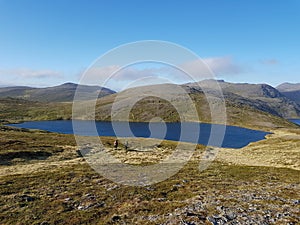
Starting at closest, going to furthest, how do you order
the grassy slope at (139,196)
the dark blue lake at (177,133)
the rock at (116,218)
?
the rock at (116,218), the grassy slope at (139,196), the dark blue lake at (177,133)

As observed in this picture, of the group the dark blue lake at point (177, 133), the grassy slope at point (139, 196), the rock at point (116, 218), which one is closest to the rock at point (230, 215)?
the grassy slope at point (139, 196)

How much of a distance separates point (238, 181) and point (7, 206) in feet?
85.2

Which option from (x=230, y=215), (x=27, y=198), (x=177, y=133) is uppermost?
(x=230, y=215)

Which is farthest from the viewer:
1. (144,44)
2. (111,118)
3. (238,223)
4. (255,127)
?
(111,118)

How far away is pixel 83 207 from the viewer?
2231 cm

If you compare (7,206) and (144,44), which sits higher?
(144,44)

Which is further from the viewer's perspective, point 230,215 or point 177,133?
point 177,133

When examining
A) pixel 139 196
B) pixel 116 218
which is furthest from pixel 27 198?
pixel 139 196

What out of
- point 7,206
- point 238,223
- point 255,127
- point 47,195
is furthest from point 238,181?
point 255,127

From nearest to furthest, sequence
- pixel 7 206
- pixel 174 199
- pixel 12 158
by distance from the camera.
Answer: pixel 7 206 → pixel 174 199 → pixel 12 158

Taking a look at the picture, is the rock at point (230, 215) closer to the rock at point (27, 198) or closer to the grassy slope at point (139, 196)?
the grassy slope at point (139, 196)

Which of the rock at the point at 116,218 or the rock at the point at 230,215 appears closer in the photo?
the rock at the point at 116,218

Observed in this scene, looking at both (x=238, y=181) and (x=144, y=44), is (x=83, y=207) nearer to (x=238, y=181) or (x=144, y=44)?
(x=144, y=44)

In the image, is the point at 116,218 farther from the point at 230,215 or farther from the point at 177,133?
the point at 177,133
